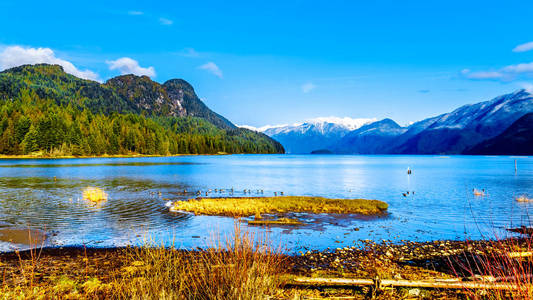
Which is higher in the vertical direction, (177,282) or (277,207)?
(177,282)

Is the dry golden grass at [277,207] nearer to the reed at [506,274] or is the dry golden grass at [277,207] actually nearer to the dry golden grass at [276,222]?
the dry golden grass at [276,222]

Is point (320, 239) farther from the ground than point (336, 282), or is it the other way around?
point (336, 282)

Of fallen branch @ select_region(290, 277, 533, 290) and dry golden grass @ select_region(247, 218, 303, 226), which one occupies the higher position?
fallen branch @ select_region(290, 277, 533, 290)

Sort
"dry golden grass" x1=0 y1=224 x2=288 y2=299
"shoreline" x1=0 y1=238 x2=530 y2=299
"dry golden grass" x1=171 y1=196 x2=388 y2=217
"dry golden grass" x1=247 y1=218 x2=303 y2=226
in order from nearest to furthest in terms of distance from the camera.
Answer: "dry golden grass" x1=0 y1=224 x2=288 y2=299 < "shoreline" x1=0 y1=238 x2=530 y2=299 < "dry golden grass" x1=247 y1=218 x2=303 y2=226 < "dry golden grass" x1=171 y1=196 x2=388 y2=217

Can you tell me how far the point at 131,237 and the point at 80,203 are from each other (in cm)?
1844

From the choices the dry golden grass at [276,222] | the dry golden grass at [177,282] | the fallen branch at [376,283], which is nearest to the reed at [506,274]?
the fallen branch at [376,283]

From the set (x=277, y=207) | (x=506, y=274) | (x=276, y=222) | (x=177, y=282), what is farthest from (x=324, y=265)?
(x=277, y=207)

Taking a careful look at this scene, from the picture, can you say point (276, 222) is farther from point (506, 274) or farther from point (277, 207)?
point (506, 274)

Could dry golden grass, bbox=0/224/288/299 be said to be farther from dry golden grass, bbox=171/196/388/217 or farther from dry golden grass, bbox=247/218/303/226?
dry golden grass, bbox=171/196/388/217

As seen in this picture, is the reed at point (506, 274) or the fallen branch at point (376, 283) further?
the fallen branch at point (376, 283)

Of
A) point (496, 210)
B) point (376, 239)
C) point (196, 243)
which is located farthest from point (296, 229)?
point (496, 210)

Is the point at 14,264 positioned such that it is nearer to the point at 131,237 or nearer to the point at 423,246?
the point at 131,237

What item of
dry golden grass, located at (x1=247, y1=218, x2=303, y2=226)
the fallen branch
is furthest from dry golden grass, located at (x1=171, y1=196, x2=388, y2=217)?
the fallen branch

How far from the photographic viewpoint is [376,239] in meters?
20.9
